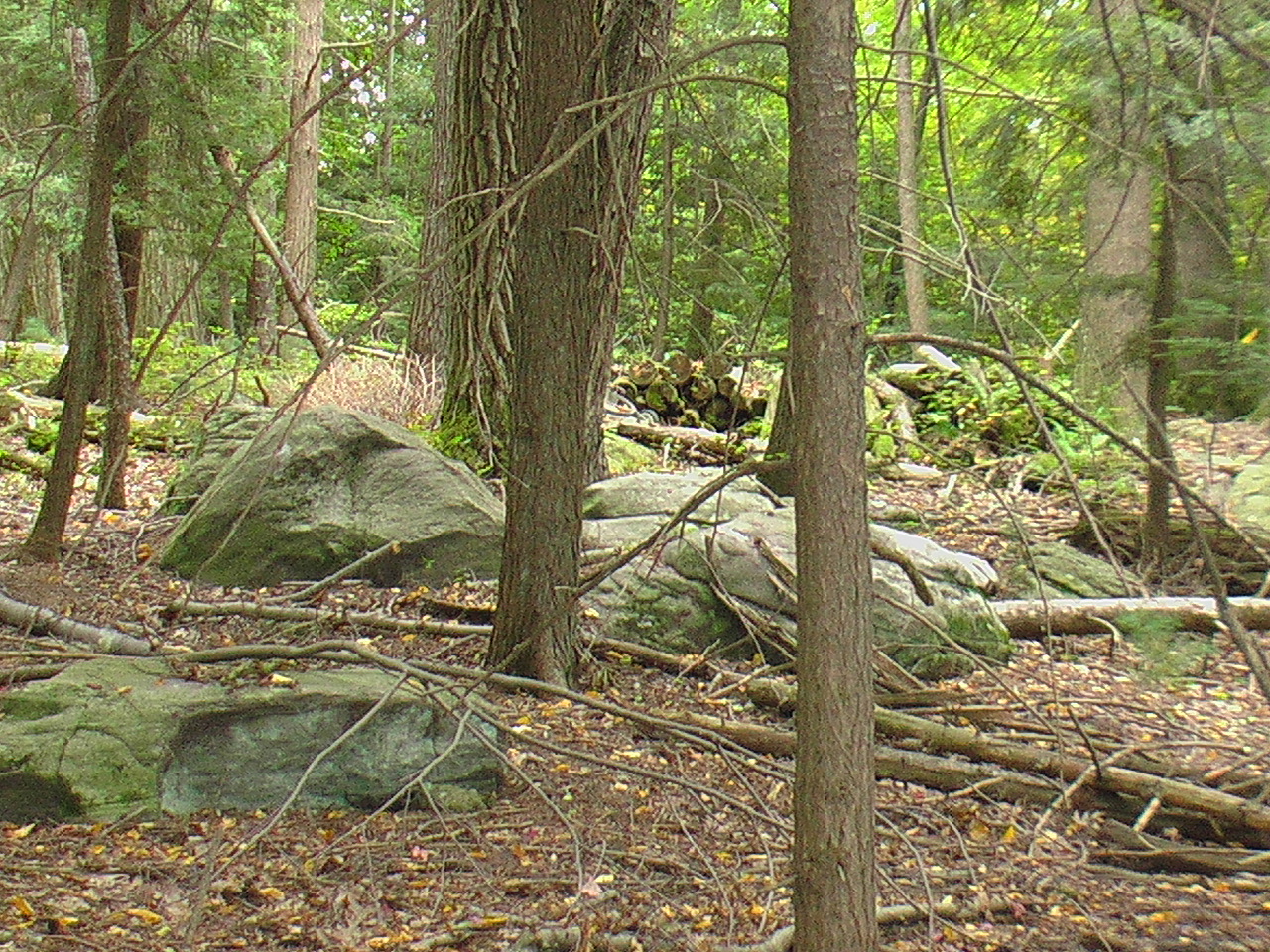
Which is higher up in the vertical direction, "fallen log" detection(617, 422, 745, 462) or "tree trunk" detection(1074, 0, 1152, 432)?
"tree trunk" detection(1074, 0, 1152, 432)

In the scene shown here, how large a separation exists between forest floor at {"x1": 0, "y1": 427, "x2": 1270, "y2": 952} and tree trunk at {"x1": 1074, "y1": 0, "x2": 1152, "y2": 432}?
1.15 metres

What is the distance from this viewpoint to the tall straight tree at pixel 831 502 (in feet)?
8.43

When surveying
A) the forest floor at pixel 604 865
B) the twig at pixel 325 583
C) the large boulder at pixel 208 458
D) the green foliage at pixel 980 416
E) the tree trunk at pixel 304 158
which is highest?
the tree trunk at pixel 304 158

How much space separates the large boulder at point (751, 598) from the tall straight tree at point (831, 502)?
267cm

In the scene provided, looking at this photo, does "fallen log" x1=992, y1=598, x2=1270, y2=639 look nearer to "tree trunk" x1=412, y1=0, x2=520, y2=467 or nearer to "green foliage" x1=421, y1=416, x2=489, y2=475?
"tree trunk" x1=412, y1=0, x2=520, y2=467

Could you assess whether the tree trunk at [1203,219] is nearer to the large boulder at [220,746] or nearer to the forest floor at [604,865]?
the forest floor at [604,865]

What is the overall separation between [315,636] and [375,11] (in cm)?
2016

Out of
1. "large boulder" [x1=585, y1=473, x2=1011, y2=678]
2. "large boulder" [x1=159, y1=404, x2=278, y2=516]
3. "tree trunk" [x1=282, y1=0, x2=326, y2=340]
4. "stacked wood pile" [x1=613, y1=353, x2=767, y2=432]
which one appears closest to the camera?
"large boulder" [x1=585, y1=473, x2=1011, y2=678]

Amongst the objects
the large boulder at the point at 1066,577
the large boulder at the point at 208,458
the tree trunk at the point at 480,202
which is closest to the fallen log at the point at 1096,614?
the large boulder at the point at 1066,577

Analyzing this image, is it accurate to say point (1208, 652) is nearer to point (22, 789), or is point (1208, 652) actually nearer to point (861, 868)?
point (861, 868)

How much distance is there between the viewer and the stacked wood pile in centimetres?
1094

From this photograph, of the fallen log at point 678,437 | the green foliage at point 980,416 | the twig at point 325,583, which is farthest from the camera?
the green foliage at point 980,416

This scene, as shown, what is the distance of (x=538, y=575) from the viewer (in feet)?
15.3

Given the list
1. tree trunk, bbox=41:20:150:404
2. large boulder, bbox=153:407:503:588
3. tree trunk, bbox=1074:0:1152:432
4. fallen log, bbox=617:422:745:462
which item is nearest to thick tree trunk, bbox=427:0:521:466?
large boulder, bbox=153:407:503:588
